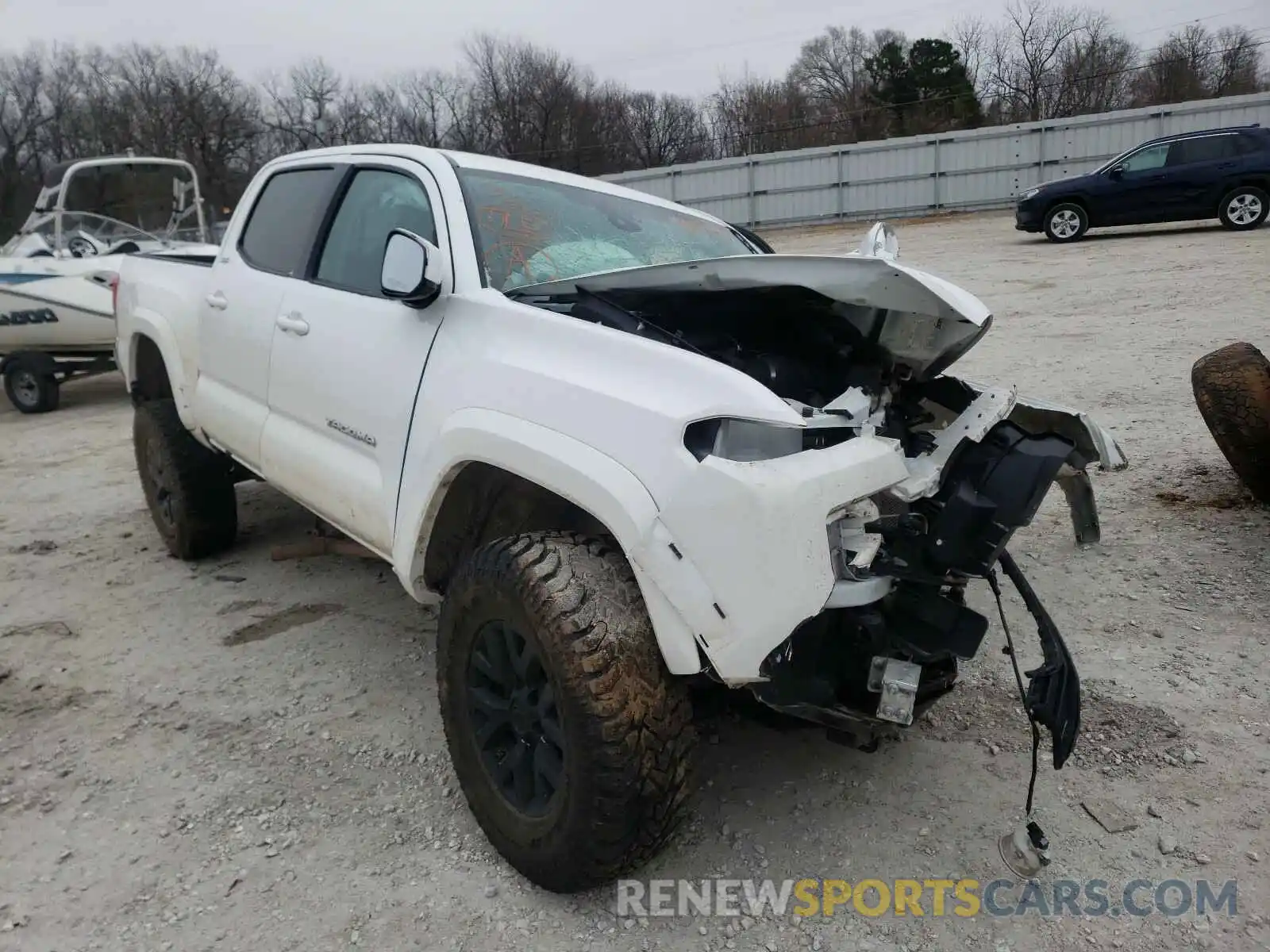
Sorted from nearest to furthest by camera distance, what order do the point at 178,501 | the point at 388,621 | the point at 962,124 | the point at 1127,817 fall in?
the point at 1127,817 → the point at 388,621 → the point at 178,501 → the point at 962,124

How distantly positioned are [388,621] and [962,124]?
4743 centimetres

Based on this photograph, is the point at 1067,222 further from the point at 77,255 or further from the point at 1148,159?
the point at 77,255

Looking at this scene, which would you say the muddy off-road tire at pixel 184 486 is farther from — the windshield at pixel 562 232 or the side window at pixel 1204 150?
the side window at pixel 1204 150

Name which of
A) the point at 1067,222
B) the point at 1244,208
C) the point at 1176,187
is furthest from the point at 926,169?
the point at 1244,208

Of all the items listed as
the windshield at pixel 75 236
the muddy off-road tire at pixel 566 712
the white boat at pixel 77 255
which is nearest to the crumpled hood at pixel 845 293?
the muddy off-road tire at pixel 566 712

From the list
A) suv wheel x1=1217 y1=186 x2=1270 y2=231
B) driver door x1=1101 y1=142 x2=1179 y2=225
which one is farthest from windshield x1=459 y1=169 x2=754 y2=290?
suv wheel x1=1217 y1=186 x2=1270 y2=231

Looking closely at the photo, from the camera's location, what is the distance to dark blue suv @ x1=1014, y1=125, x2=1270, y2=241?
15305 mm

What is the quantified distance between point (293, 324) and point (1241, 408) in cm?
418

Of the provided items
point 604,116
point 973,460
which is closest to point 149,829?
point 973,460

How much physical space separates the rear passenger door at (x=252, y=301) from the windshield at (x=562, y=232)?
2.86 ft

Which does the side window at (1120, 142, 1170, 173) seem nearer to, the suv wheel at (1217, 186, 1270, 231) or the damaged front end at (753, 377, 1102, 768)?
the suv wheel at (1217, 186, 1270, 231)

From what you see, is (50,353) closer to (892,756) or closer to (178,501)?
(178,501)

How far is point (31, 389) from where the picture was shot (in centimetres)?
1027

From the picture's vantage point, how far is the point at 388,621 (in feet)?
13.7
